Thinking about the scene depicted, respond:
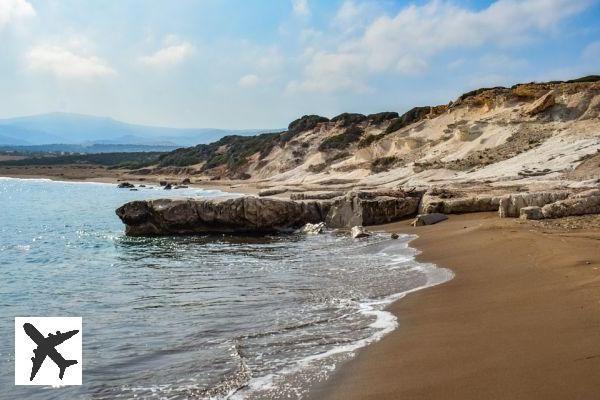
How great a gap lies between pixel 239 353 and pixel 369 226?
48.7 ft

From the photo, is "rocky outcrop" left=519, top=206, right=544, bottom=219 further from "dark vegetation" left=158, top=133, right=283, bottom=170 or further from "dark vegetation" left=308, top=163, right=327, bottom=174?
"dark vegetation" left=158, top=133, right=283, bottom=170

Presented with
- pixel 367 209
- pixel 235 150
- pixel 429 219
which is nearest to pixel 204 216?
pixel 367 209

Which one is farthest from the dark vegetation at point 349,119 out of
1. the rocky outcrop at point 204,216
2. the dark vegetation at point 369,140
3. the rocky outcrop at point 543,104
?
the rocky outcrop at point 204,216

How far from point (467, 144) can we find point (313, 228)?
21.6 m

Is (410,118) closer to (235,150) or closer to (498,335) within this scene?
(235,150)

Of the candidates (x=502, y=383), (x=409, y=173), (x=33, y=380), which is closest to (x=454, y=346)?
(x=502, y=383)

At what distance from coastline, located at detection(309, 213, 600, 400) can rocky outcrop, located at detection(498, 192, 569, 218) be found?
5442 millimetres

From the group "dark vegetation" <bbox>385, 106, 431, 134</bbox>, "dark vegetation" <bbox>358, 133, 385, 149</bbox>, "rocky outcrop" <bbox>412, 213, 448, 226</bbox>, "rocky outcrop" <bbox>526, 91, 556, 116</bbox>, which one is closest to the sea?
"rocky outcrop" <bbox>412, 213, 448, 226</bbox>

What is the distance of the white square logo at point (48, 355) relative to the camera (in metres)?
6.25

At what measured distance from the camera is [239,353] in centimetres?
690

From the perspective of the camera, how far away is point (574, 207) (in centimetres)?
1541

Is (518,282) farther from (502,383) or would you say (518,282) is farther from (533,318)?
(502,383)

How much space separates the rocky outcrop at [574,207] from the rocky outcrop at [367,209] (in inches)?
266

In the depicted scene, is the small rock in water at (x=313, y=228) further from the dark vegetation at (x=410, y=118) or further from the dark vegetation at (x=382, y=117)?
the dark vegetation at (x=382, y=117)
